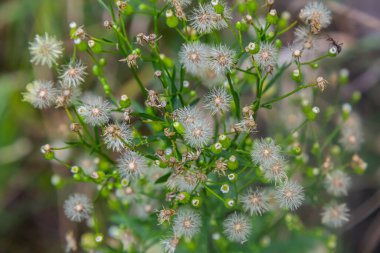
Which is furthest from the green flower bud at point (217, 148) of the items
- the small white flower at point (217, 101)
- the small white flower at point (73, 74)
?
the small white flower at point (73, 74)

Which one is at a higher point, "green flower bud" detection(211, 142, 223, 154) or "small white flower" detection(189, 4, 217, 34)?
"small white flower" detection(189, 4, 217, 34)

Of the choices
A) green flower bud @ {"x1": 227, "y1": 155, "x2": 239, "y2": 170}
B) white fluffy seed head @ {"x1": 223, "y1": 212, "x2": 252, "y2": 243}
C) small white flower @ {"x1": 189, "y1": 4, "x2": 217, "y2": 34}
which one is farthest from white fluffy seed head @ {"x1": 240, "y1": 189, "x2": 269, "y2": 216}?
small white flower @ {"x1": 189, "y1": 4, "x2": 217, "y2": 34}

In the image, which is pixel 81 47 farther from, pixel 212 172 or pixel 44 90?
pixel 212 172

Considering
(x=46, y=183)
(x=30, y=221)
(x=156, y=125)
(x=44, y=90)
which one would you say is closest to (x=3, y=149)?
(x=46, y=183)

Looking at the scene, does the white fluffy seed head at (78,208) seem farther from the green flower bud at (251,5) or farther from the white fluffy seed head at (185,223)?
the green flower bud at (251,5)

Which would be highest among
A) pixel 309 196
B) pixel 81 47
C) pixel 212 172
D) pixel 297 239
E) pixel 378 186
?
pixel 81 47

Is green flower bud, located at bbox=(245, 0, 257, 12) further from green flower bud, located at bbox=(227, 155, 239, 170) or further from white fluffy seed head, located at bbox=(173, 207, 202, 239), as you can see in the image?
white fluffy seed head, located at bbox=(173, 207, 202, 239)
